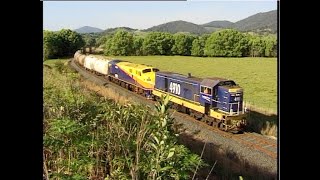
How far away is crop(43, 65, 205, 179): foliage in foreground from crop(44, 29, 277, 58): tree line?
1.59 ft

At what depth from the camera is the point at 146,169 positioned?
233cm

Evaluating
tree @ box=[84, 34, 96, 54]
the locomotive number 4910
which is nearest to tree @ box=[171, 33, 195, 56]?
tree @ box=[84, 34, 96, 54]

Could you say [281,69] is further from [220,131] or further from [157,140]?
[220,131]

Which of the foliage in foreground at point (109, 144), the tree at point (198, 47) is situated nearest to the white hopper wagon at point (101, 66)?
the tree at point (198, 47)

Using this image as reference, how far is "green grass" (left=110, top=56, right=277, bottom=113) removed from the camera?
197 inches

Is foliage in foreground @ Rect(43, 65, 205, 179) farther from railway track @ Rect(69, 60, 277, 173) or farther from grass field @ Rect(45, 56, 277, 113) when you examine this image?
railway track @ Rect(69, 60, 277, 173)

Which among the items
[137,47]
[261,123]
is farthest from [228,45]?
[137,47]

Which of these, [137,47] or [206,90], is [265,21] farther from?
[206,90]

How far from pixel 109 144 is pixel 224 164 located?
3.30 m

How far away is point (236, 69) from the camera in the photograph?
944 cm

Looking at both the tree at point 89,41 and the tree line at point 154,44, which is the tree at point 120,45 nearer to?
the tree line at point 154,44

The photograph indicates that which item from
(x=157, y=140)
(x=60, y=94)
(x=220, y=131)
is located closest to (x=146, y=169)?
(x=157, y=140)

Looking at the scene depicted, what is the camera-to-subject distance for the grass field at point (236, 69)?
499cm
